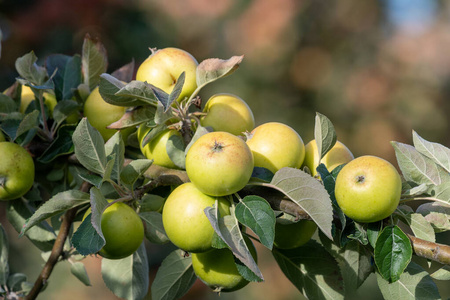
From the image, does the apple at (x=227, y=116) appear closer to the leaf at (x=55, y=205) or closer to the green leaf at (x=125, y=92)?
the green leaf at (x=125, y=92)

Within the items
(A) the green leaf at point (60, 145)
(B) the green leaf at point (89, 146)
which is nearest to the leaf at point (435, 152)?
(B) the green leaf at point (89, 146)

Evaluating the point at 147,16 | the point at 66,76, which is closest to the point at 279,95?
the point at 147,16

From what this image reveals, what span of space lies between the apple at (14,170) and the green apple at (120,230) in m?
0.20

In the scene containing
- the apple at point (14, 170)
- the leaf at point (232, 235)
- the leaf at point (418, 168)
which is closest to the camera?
the leaf at point (232, 235)

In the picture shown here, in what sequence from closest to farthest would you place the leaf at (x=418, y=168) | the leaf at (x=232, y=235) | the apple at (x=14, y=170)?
the leaf at (x=232, y=235)
the leaf at (x=418, y=168)
the apple at (x=14, y=170)

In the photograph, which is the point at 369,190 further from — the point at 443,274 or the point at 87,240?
the point at 87,240

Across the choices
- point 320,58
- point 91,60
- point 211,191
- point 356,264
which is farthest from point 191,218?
point 320,58

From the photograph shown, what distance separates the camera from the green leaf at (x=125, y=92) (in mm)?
629

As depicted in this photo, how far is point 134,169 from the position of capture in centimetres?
64

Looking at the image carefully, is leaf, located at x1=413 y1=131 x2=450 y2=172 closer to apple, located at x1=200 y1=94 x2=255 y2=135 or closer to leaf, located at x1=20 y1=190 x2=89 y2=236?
apple, located at x1=200 y1=94 x2=255 y2=135

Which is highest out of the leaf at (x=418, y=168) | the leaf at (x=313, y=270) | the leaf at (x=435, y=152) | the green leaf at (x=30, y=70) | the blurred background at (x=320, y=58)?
the green leaf at (x=30, y=70)

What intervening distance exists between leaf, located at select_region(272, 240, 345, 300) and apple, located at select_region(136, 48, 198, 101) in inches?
11.9

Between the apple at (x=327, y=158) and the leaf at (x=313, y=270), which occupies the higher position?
the apple at (x=327, y=158)

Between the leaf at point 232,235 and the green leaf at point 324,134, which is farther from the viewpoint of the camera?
the green leaf at point 324,134
